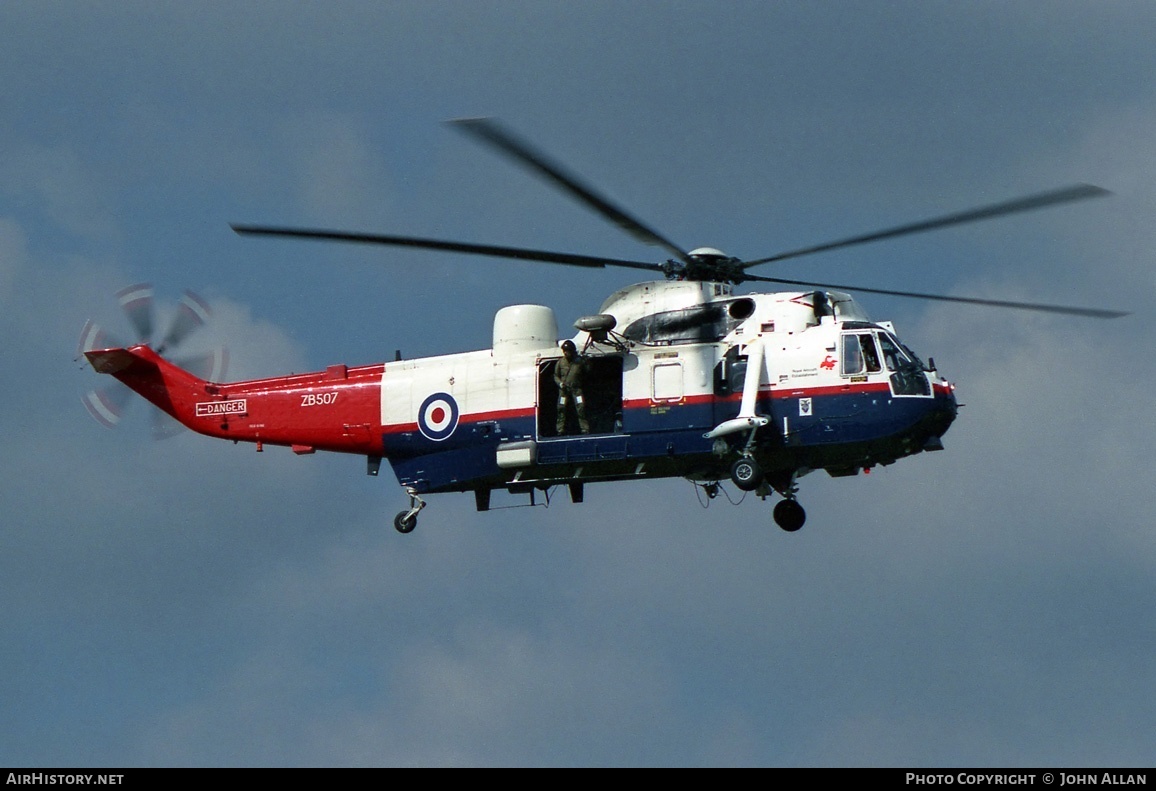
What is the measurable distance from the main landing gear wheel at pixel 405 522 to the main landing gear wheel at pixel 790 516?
24.7 feet

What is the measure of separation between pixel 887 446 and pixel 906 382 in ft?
4.12

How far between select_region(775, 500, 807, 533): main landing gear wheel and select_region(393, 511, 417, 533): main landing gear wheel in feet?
24.7

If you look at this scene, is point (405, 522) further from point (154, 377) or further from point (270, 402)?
point (154, 377)

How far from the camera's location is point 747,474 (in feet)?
108

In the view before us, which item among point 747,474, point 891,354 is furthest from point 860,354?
Answer: point 747,474

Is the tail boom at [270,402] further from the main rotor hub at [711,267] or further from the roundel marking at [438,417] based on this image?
the main rotor hub at [711,267]

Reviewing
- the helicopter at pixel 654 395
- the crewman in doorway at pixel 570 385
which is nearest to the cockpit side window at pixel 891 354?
the helicopter at pixel 654 395

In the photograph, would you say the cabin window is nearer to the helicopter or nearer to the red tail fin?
the helicopter

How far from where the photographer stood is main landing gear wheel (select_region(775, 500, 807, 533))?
34875 mm

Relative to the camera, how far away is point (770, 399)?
3353 cm

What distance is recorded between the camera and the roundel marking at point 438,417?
118 feet
